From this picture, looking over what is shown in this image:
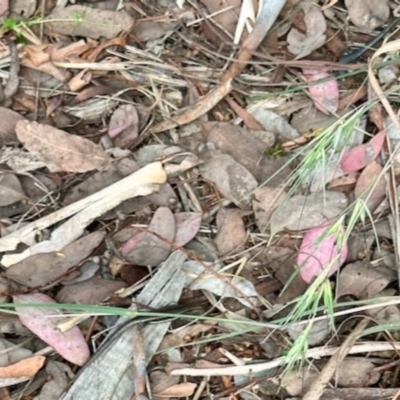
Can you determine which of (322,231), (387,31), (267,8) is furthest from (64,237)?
(387,31)

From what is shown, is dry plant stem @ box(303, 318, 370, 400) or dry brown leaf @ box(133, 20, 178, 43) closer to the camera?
dry plant stem @ box(303, 318, 370, 400)

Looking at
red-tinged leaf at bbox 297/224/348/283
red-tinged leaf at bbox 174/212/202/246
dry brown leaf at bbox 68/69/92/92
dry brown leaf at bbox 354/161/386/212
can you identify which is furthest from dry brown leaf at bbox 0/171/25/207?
dry brown leaf at bbox 354/161/386/212

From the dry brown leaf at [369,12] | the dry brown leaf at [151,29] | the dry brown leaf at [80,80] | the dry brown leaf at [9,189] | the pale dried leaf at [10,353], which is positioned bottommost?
the pale dried leaf at [10,353]

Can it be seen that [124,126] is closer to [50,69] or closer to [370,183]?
[50,69]

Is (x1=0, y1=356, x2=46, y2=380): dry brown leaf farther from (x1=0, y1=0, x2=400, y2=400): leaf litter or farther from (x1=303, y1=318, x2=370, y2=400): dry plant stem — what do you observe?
(x1=303, y1=318, x2=370, y2=400): dry plant stem

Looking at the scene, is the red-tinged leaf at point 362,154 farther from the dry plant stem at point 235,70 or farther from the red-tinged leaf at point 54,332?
the red-tinged leaf at point 54,332

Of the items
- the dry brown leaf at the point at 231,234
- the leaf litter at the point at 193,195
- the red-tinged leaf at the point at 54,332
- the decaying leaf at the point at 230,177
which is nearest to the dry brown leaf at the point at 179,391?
the leaf litter at the point at 193,195
